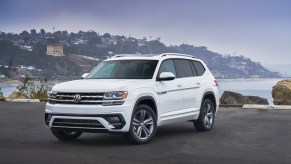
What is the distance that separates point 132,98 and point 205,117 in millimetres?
3173

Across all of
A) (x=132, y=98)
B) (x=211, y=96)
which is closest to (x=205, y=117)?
(x=211, y=96)

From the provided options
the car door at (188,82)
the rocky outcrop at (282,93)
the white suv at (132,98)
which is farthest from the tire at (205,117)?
the rocky outcrop at (282,93)

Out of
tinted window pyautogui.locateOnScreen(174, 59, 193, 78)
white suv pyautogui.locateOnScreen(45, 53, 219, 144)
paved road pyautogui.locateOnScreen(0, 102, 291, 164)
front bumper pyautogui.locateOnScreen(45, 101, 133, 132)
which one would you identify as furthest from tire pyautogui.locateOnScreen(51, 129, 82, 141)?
tinted window pyautogui.locateOnScreen(174, 59, 193, 78)

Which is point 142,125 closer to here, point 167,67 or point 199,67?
point 167,67

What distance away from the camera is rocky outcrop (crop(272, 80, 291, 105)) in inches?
868

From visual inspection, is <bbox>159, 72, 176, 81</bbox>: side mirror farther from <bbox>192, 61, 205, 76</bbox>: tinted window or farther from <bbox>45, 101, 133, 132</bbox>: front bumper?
<bbox>192, 61, 205, 76</bbox>: tinted window

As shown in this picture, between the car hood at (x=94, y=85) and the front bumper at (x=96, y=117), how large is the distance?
11.8 inches

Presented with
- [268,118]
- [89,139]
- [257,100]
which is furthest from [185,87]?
[257,100]

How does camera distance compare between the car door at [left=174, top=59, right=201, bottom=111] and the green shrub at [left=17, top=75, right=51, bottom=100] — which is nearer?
the car door at [left=174, top=59, right=201, bottom=111]

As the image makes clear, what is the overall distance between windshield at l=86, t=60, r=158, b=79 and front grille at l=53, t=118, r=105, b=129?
4.93 feet

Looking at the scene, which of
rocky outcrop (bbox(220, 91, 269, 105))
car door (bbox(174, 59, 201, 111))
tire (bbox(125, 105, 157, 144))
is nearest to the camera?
tire (bbox(125, 105, 157, 144))

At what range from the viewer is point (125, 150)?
28.2 ft

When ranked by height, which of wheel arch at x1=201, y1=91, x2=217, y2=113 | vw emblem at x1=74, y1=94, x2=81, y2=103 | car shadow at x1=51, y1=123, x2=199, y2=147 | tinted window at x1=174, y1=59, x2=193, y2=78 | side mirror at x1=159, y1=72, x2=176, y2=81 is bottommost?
car shadow at x1=51, y1=123, x2=199, y2=147

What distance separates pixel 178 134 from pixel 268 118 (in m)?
4.92
